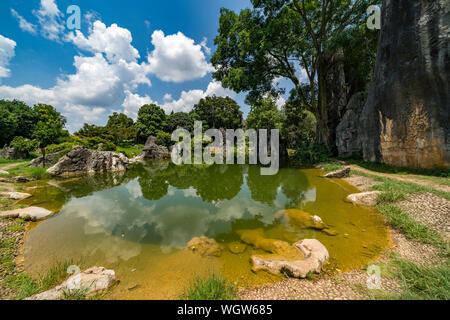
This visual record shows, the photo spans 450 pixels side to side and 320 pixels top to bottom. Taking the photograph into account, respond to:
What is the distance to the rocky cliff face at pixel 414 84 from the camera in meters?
7.01

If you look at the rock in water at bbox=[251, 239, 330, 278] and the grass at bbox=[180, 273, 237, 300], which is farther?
the rock in water at bbox=[251, 239, 330, 278]

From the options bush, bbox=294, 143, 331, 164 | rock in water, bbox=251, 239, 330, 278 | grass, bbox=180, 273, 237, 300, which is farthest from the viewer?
bush, bbox=294, 143, 331, 164

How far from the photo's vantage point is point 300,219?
496 cm

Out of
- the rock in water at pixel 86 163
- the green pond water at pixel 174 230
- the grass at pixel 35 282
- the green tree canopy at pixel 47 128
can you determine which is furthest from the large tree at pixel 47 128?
the grass at pixel 35 282

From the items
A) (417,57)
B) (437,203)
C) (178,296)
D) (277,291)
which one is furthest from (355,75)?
(178,296)

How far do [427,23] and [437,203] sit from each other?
8.71 meters

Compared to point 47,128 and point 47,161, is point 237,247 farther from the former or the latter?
point 47,128

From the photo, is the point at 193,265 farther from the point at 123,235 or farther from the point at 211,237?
the point at 123,235

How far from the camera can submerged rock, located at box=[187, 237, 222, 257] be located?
3.61 m

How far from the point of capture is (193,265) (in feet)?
10.6

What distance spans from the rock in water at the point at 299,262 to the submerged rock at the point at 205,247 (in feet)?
3.02

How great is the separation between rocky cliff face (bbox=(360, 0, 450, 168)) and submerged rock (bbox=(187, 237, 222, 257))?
1104 centimetres

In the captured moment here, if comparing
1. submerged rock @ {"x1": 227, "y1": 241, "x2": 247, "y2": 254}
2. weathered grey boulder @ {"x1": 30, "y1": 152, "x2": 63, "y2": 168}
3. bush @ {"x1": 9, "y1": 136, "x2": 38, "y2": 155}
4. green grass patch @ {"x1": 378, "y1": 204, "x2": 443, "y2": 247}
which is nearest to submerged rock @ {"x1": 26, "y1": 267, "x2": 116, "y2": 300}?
submerged rock @ {"x1": 227, "y1": 241, "x2": 247, "y2": 254}

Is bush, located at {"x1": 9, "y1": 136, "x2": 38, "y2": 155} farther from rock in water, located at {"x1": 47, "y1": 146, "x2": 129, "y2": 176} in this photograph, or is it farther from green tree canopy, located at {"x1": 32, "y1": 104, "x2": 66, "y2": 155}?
rock in water, located at {"x1": 47, "y1": 146, "x2": 129, "y2": 176}
